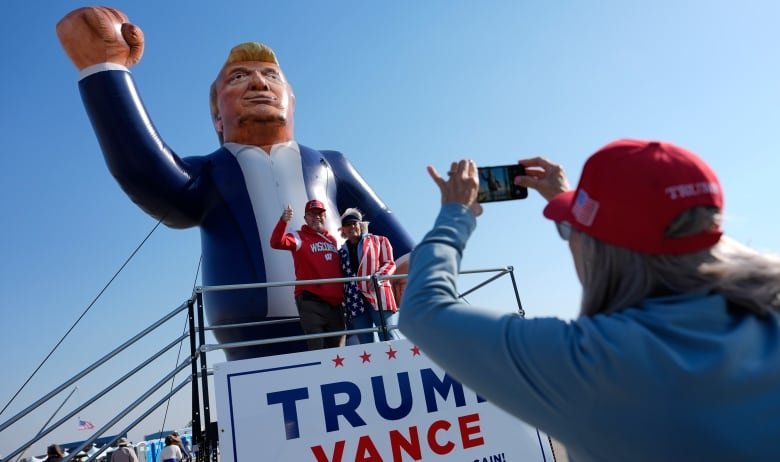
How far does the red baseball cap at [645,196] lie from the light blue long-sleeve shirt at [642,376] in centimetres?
9

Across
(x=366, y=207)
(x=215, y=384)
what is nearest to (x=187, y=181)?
(x=366, y=207)

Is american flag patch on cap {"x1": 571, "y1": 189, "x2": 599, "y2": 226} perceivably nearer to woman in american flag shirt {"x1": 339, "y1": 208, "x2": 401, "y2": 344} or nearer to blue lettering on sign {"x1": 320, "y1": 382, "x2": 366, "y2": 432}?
blue lettering on sign {"x1": 320, "y1": 382, "x2": 366, "y2": 432}

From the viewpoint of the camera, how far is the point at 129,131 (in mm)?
4309

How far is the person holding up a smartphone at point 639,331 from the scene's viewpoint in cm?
73

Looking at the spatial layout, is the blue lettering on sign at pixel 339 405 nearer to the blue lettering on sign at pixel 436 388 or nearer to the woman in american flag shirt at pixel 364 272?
the blue lettering on sign at pixel 436 388

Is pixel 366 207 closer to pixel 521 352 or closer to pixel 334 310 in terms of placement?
pixel 334 310

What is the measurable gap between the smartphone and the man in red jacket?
2.57 meters

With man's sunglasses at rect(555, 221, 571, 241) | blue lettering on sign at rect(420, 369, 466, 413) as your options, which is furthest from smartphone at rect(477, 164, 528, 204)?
blue lettering on sign at rect(420, 369, 466, 413)

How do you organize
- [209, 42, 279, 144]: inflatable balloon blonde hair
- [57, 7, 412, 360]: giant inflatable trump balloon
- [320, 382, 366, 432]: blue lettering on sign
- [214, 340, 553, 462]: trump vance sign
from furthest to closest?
[209, 42, 279, 144]: inflatable balloon blonde hair < [57, 7, 412, 360]: giant inflatable trump balloon < [320, 382, 366, 432]: blue lettering on sign < [214, 340, 553, 462]: trump vance sign

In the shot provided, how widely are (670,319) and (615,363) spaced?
10 centimetres

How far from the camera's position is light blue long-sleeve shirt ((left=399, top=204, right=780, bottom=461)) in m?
0.72

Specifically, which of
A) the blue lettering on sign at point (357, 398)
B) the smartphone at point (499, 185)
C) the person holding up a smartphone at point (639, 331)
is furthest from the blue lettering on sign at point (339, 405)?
the person holding up a smartphone at point (639, 331)

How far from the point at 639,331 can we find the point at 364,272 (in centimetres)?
318

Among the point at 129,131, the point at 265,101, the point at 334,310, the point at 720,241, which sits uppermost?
the point at 265,101
